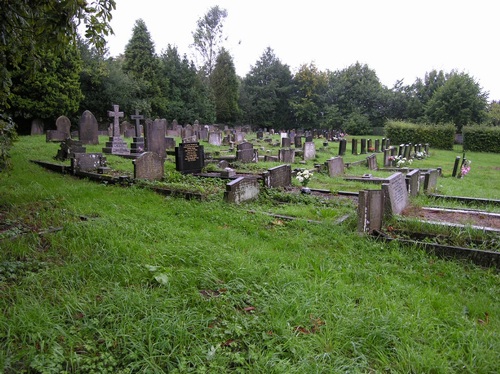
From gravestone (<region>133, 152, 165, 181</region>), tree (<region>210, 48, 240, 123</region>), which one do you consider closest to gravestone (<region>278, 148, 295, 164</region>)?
gravestone (<region>133, 152, 165, 181</region>)

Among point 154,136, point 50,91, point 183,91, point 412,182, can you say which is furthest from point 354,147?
point 183,91

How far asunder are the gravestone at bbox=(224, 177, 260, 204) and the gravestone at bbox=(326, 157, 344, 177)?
4392 millimetres

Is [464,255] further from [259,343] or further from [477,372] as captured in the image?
[259,343]

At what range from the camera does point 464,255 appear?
14.2 feet

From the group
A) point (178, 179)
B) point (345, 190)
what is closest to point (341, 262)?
point (345, 190)

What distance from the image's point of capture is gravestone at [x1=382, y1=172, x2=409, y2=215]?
550 cm

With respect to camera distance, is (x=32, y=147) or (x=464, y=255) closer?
(x=464, y=255)

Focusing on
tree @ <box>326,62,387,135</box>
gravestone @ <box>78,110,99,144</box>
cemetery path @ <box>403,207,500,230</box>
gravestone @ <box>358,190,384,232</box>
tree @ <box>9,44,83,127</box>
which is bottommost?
cemetery path @ <box>403,207,500,230</box>

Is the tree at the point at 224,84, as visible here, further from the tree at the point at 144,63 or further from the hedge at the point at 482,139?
the hedge at the point at 482,139

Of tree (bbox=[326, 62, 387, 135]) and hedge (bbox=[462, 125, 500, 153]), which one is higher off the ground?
tree (bbox=[326, 62, 387, 135])

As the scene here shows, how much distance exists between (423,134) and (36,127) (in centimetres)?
3128

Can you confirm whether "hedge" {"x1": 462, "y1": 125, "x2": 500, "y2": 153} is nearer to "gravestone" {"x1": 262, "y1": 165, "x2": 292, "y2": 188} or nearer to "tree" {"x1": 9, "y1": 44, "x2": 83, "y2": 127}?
"gravestone" {"x1": 262, "y1": 165, "x2": 292, "y2": 188}

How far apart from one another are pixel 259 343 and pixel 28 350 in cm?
152

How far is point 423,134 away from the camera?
3294cm
